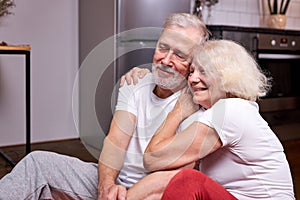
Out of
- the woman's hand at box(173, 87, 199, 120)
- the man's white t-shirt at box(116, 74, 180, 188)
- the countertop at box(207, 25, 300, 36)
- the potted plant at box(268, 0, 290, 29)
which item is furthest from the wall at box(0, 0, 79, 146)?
the woman's hand at box(173, 87, 199, 120)

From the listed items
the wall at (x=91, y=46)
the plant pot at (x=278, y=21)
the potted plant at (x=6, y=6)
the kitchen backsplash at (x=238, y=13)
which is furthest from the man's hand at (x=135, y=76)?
the plant pot at (x=278, y=21)

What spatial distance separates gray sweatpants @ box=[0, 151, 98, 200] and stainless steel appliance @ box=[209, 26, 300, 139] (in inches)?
75.6

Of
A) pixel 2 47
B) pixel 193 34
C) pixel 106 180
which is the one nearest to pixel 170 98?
pixel 193 34

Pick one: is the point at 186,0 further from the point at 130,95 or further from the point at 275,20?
the point at 130,95

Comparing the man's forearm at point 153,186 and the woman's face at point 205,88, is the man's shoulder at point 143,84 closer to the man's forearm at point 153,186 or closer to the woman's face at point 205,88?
the woman's face at point 205,88

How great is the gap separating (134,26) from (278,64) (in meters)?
1.32

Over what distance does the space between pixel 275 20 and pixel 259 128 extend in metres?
2.89

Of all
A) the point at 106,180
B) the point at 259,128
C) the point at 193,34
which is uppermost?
the point at 193,34

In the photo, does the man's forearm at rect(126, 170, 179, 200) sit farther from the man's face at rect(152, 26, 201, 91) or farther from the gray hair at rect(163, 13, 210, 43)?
the gray hair at rect(163, 13, 210, 43)

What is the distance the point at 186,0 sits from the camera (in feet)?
9.76

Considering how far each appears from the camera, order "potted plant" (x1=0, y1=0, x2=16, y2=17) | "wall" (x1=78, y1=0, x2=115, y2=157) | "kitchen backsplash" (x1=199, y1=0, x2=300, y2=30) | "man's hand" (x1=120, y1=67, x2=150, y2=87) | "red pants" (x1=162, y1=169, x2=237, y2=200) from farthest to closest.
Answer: "kitchen backsplash" (x1=199, y1=0, x2=300, y2=30) < "potted plant" (x1=0, y1=0, x2=16, y2=17) < "wall" (x1=78, y1=0, x2=115, y2=157) < "man's hand" (x1=120, y1=67, x2=150, y2=87) < "red pants" (x1=162, y1=169, x2=237, y2=200)

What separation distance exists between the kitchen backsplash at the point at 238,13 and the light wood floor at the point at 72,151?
3.97 feet

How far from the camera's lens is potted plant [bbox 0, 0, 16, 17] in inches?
112

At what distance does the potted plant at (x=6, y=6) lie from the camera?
9.31 ft
